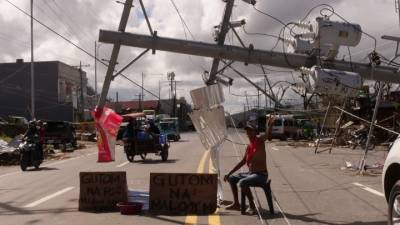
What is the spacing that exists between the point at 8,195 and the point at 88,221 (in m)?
4.86

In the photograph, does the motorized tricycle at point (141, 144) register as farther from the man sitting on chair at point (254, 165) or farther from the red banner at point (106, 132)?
the man sitting on chair at point (254, 165)

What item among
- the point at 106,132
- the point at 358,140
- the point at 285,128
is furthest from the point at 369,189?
the point at 285,128

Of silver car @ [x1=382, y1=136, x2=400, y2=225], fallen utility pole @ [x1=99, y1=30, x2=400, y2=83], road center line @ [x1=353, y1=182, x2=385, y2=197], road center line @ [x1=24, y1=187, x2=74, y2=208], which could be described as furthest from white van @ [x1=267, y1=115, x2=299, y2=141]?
silver car @ [x1=382, y1=136, x2=400, y2=225]

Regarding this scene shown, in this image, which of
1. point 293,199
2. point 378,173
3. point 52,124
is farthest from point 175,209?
point 52,124

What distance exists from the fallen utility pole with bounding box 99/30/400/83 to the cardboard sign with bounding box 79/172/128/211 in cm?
325

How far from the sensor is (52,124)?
137 feet

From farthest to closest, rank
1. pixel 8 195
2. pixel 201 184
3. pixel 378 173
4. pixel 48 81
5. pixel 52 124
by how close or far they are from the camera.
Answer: pixel 48 81 < pixel 52 124 < pixel 378 173 < pixel 8 195 < pixel 201 184

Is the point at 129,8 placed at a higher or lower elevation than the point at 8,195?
higher

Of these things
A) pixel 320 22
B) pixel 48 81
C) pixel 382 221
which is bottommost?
pixel 382 221

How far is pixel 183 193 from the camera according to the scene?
11352 millimetres

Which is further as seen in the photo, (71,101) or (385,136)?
(71,101)

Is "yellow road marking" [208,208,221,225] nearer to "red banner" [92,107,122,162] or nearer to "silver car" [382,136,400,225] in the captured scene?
"silver car" [382,136,400,225]

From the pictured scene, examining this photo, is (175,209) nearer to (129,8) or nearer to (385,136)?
(129,8)

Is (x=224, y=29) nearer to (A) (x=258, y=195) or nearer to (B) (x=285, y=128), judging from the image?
(A) (x=258, y=195)
